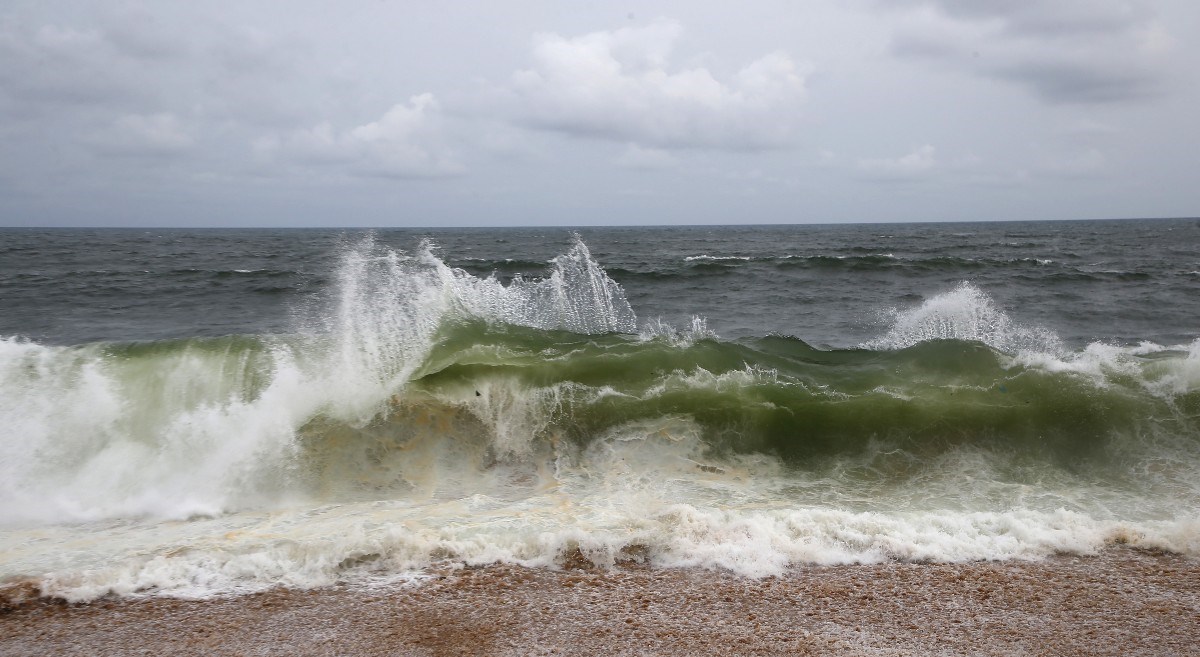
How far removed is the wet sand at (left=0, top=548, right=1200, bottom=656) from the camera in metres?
3.40

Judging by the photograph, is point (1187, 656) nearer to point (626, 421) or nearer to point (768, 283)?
point (626, 421)

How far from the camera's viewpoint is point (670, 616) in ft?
11.9

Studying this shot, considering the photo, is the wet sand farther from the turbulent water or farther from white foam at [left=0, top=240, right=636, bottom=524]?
white foam at [left=0, top=240, right=636, bottom=524]

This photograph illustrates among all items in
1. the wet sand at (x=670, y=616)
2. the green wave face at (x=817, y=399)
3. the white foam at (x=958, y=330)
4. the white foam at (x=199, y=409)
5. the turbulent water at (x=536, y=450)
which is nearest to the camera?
the wet sand at (x=670, y=616)

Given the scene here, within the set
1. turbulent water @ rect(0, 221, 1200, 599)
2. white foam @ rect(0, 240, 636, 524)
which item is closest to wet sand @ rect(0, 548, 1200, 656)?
turbulent water @ rect(0, 221, 1200, 599)

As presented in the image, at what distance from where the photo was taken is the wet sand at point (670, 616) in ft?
11.2

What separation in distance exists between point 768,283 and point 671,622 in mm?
17971

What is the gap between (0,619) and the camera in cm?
367

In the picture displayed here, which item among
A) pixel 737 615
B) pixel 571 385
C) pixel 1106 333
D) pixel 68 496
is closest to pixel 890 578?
pixel 737 615

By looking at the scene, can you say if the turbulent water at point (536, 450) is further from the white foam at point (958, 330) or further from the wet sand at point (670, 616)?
the white foam at point (958, 330)

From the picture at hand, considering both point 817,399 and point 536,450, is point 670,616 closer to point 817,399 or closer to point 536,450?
point 536,450

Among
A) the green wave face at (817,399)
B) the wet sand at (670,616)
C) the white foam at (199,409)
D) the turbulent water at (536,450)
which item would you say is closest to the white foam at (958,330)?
the turbulent water at (536,450)

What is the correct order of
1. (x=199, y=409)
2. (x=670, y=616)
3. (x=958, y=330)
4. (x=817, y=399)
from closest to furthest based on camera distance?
(x=670, y=616), (x=199, y=409), (x=817, y=399), (x=958, y=330)

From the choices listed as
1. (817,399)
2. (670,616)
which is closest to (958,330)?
(817,399)
